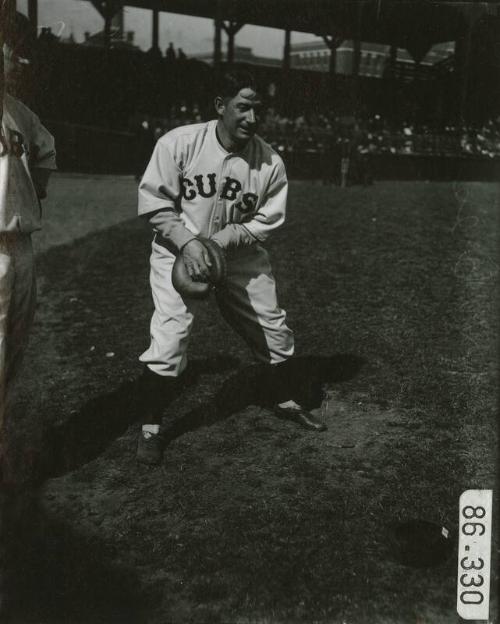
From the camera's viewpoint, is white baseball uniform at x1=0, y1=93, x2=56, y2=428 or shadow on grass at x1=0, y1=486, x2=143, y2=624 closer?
shadow on grass at x1=0, y1=486, x2=143, y2=624

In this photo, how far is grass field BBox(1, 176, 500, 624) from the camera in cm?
250

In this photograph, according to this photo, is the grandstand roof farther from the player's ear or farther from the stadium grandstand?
the player's ear

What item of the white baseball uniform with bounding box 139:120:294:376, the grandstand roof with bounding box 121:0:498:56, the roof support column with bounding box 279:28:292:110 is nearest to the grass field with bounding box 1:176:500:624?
the white baseball uniform with bounding box 139:120:294:376

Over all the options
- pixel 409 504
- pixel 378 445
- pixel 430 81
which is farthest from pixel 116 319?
pixel 430 81

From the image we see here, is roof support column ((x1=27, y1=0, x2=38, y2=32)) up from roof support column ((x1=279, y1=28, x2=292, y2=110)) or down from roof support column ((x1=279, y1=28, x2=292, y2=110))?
down

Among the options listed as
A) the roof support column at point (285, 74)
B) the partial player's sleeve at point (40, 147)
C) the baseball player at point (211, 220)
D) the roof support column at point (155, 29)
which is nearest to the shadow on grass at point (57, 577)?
the baseball player at point (211, 220)

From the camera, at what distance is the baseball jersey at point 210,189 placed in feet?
11.2

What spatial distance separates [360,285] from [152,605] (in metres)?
5.20

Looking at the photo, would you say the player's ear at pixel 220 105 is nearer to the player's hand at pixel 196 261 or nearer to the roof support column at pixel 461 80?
the player's hand at pixel 196 261

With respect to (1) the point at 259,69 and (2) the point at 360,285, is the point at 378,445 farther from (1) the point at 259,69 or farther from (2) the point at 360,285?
(1) the point at 259,69

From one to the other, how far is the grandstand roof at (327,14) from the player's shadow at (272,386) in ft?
25.2

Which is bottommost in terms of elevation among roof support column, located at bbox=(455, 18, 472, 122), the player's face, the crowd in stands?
the player's face

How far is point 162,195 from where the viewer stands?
346 centimetres

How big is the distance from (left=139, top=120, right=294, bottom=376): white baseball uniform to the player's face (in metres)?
0.11
